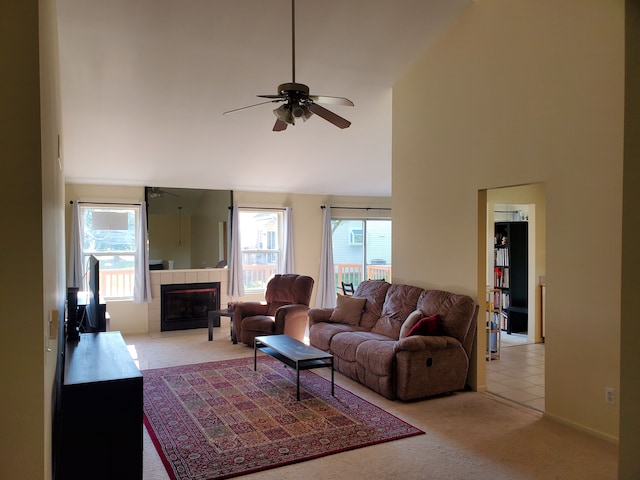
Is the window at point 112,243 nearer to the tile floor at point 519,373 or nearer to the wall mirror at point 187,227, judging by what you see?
the wall mirror at point 187,227

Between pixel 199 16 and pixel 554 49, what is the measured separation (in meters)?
2.91

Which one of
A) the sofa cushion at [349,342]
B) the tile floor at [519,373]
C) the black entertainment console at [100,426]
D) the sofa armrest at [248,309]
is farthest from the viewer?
the sofa armrest at [248,309]

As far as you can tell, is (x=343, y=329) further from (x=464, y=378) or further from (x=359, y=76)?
(x=359, y=76)

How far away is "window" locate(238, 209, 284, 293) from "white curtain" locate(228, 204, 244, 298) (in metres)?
0.15

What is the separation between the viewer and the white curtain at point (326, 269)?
877 centimetres

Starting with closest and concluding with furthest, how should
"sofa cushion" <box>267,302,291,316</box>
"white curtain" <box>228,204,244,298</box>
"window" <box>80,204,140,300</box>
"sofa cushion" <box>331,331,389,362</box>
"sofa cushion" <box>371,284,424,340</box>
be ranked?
"sofa cushion" <box>331,331,389,362</box>
"sofa cushion" <box>371,284,424,340</box>
"sofa cushion" <box>267,302,291,316</box>
"window" <box>80,204,140,300</box>
"white curtain" <box>228,204,244,298</box>

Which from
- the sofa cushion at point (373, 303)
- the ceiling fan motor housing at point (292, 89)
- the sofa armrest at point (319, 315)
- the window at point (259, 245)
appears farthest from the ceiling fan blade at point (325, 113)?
A: the window at point (259, 245)

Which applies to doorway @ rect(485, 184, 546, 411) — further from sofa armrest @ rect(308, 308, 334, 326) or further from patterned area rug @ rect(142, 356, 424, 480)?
sofa armrest @ rect(308, 308, 334, 326)

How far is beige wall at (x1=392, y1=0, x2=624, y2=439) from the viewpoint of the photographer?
11.2 feet

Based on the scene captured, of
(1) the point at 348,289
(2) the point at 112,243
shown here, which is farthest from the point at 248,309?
(2) the point at 112,243

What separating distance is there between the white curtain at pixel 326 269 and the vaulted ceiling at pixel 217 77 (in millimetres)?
1651

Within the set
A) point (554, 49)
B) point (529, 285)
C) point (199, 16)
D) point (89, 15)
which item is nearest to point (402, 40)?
point (554, 49)

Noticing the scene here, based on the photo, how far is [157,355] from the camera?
599 cm

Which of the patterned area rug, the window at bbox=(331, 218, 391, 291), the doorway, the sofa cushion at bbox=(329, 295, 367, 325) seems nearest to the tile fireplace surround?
the window at bbox=(331, 218, 391, 291)
